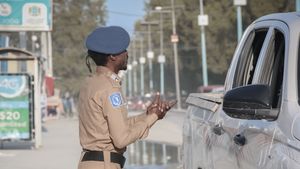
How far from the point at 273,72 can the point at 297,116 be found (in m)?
0.94

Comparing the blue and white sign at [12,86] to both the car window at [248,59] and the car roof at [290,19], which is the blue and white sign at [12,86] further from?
the car roof at [290,19]

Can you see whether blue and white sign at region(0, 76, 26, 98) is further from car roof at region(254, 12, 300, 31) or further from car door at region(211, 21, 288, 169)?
car roof at region(254, 12, 300, 31)

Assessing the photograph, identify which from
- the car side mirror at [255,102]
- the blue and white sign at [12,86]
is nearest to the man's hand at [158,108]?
the car side mirror at [255,102]

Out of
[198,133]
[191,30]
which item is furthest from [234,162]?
[191,30]

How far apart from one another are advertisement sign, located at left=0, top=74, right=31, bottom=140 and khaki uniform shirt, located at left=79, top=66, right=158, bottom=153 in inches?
550

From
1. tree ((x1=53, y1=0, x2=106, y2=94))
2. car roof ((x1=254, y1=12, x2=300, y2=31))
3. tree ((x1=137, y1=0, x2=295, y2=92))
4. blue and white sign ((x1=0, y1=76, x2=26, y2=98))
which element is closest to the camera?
car roof ((x1=254, y1=12, x2=300, y2=31))

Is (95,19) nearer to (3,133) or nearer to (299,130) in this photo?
(3,133)

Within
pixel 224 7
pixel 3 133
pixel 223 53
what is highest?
pixel 224 7

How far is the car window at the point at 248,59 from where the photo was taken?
17.1 feet

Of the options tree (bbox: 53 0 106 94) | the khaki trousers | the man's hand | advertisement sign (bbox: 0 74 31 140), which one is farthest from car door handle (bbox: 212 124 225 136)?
tree (bbox: 53 0 106 94)

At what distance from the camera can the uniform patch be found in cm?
407

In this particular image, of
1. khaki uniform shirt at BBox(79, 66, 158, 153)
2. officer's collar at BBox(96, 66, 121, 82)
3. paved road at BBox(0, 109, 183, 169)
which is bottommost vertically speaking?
paved road at BBox(0, 109, 183, 169)

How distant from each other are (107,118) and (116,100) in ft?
0.39

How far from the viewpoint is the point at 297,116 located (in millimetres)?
3422
